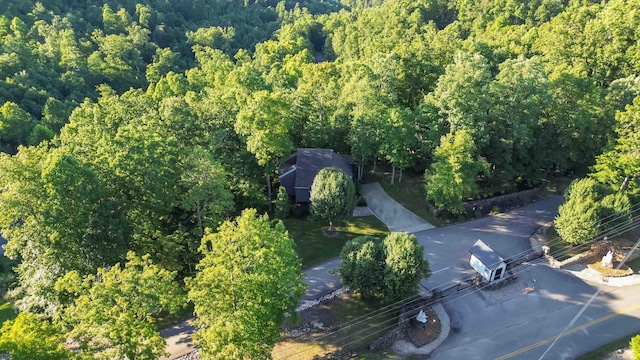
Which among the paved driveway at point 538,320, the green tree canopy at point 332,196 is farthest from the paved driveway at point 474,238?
the green tree canopy at point 332,196

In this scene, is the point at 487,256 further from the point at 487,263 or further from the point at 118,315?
the point at 118,315

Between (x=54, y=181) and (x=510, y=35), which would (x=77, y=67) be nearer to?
(x=54, y=181)

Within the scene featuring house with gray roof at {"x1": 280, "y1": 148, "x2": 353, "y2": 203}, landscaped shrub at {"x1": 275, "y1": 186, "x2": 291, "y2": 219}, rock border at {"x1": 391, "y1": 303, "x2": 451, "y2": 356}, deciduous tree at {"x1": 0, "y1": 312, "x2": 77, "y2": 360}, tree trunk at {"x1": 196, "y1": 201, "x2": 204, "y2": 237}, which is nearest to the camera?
deciduous tree at {"x1": 0, "y1": 312, "x2": 77, "y2": 360}

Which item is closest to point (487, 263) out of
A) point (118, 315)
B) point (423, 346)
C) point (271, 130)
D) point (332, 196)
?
point (423, 346)

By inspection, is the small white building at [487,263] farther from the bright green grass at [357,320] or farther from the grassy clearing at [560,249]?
the bright green grass at [357,320]

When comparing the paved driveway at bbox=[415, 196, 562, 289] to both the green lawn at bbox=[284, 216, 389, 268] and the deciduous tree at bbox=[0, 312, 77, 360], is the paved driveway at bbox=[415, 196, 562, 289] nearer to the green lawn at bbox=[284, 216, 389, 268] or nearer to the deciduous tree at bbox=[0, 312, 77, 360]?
the green lawn at bbox=[284, 216, 389, 268]

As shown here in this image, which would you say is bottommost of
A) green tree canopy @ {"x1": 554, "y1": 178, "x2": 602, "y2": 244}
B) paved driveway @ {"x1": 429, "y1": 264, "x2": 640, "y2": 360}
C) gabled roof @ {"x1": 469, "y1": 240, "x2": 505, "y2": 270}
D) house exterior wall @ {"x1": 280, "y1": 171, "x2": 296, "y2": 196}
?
paved driveway @ {"x1": 429, "y1": 264, "x2": 640, "y2": 360}

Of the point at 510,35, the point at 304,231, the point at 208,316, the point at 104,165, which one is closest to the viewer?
the point at 208,316

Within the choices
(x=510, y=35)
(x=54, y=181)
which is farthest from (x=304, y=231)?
(x=510, y=35)

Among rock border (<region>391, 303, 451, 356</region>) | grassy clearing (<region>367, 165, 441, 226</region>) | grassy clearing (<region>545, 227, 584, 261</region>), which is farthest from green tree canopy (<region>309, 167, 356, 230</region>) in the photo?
grassy clearing (<region>545, 227, 584, 261</region>)
